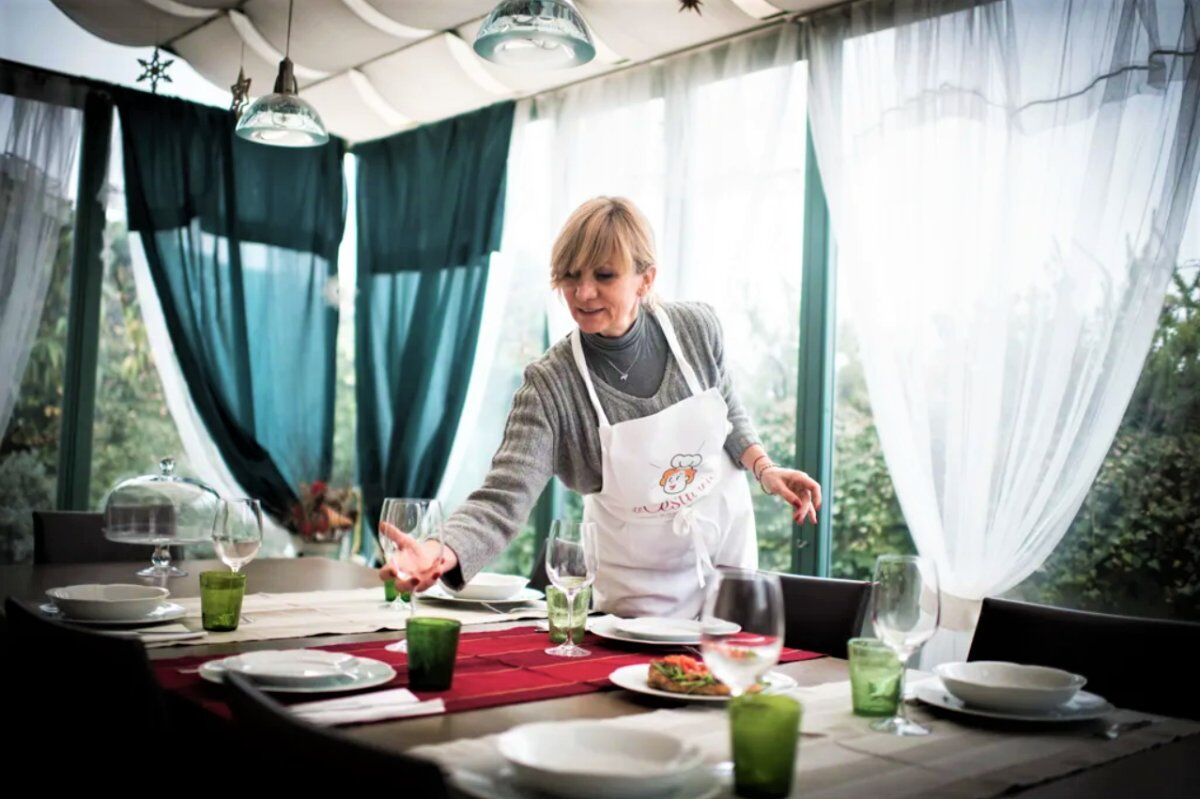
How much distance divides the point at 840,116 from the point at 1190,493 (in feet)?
5.02

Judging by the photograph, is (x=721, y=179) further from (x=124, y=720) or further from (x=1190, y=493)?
(x=124, y=720)

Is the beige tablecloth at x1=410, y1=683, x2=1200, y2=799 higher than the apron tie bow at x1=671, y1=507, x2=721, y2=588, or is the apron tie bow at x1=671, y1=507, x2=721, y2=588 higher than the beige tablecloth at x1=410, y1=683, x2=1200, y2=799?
the apron tie bow at x1=671, y1=507, x2=721, y2=588

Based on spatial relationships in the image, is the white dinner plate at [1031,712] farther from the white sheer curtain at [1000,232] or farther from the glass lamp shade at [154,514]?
the white sheer curtain at [1000,232]

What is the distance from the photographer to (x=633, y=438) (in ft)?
7.09

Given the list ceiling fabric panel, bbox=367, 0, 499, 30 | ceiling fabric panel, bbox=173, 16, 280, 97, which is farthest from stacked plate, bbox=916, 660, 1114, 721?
ceiling fabric panel, bbox=173, 16, 280, 97

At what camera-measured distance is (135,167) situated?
4.58 meters

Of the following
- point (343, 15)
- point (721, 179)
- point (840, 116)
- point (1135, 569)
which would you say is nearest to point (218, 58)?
point (343, 15)

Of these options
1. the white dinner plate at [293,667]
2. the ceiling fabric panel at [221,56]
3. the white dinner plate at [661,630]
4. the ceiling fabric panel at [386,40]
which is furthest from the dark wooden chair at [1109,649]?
the ceiling fabric panel at [221,56]

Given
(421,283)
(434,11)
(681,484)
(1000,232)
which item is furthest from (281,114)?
(421,283)

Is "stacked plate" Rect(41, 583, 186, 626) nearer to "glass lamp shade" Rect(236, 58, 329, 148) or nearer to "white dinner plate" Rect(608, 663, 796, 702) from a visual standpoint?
A: "white dinner plate" Rect(608, 663, 796, 702)

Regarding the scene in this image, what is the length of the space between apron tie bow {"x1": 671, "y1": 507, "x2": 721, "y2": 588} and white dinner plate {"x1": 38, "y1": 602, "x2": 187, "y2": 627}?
0.92 m

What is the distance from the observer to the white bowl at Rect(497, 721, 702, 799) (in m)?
0.97

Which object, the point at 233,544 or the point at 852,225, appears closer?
the point at 233,544

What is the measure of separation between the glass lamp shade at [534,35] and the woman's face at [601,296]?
1.66 feet
